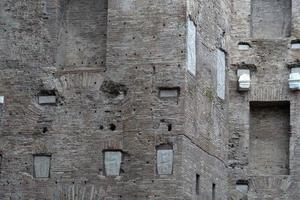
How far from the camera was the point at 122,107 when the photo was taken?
765 inches

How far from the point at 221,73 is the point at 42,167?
4.15 metres

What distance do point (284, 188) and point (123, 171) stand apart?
11.9ft

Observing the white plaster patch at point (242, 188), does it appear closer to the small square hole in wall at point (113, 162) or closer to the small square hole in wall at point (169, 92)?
the small square hole in wall at point (169, 92)

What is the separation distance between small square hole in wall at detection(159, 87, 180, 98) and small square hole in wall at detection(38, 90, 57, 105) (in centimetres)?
204

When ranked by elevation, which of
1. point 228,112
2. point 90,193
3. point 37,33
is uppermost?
point 37,33

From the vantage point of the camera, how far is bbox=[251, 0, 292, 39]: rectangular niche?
22.3m

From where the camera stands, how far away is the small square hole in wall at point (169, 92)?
1923cm

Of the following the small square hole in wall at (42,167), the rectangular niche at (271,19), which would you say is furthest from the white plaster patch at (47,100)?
the rectangular niche at (271,19)

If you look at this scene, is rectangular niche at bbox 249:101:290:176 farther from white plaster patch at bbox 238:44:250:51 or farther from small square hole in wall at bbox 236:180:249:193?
white plaster patch at bbox 238:44:250:51

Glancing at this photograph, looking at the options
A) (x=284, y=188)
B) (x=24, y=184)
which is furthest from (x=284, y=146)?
(x=24, y=184)

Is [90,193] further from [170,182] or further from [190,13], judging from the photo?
[190,13]

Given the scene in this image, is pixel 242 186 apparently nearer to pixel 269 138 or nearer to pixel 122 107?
pixel 269 138

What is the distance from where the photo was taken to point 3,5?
20.5 metres

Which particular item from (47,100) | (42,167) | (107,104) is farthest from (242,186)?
(47,100)
